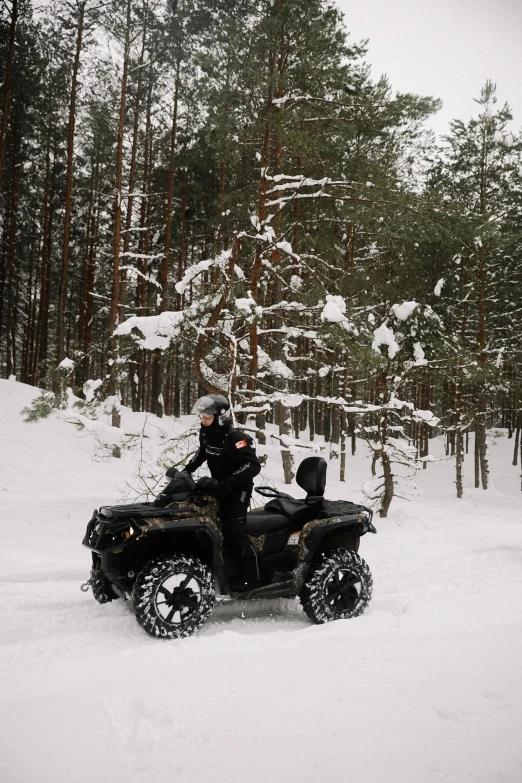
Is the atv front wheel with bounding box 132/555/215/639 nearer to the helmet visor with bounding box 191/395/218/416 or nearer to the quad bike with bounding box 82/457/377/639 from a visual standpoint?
the quad bike with bounding box 82/457/377/639

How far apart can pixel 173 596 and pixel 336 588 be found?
A: 5.44 ft

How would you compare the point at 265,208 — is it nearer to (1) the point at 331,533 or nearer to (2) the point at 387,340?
(2) the point at 387,340

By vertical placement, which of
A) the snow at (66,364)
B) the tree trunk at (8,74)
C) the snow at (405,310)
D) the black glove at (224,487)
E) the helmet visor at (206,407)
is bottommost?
the black glove at (224,487)

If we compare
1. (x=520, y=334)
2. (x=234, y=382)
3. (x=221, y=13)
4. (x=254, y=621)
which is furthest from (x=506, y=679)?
(x=520, y=334)

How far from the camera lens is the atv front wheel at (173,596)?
4.48 m

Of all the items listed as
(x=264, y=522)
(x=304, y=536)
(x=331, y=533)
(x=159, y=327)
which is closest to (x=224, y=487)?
(x=264, y=522)

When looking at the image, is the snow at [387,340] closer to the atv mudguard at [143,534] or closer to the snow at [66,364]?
the snow at [66,364]

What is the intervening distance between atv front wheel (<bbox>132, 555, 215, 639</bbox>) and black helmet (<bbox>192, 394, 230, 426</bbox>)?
1375 millimetres

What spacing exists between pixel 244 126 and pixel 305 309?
4.54 metres

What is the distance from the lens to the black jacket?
202 inches

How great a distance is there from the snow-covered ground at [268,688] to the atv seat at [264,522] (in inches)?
34.5

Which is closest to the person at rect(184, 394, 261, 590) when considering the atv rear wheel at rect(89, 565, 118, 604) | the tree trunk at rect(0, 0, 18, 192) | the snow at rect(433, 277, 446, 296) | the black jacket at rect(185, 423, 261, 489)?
the black jacket at rect(185, 423, 261, 489)

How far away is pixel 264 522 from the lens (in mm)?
5340

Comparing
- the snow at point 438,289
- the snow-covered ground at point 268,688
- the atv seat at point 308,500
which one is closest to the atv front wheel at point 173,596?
the snow-covered ground at point 268,688
